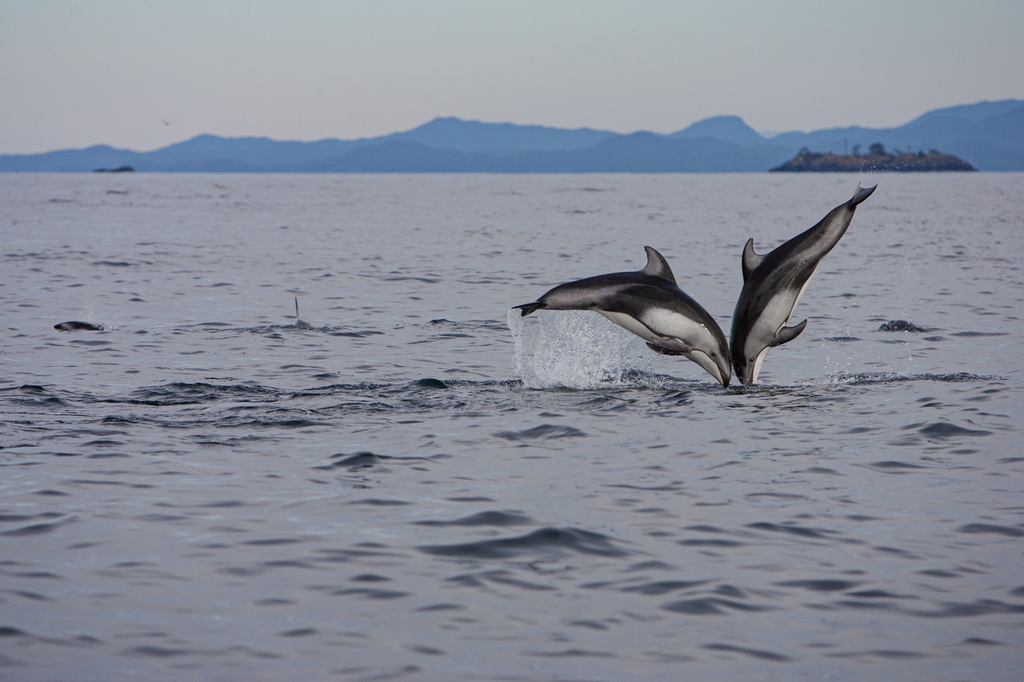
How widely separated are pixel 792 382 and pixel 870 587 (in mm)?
9033

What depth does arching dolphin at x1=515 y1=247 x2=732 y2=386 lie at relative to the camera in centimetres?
1539

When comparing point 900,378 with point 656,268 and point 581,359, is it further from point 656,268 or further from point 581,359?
point 581,359

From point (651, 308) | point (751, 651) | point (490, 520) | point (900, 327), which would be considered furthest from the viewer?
point (900, 327)

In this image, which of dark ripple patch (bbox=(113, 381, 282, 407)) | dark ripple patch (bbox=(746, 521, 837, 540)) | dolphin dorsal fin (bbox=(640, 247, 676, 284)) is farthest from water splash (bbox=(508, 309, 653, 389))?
dark ripple patch (bbox=(746, 521, 837, 540))

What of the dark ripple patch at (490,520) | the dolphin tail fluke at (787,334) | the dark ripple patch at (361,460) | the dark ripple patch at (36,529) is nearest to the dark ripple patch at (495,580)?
the dark ripple patch at (490,520)

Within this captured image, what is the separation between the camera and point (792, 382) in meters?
17.0

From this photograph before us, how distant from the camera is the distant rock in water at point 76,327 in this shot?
73.3 ft

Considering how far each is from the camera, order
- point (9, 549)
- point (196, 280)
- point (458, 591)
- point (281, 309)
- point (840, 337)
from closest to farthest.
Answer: point (458, 591), point (9, 549), point (840, 337), point (281, 309), point (196, 280)

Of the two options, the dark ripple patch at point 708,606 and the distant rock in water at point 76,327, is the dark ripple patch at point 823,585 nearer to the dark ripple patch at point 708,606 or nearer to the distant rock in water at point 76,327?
the dark ripple patch at point 708,606

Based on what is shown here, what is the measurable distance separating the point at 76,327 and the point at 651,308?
1281 centimetres

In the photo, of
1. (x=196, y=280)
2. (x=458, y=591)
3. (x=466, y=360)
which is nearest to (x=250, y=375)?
(x=466, y=360)

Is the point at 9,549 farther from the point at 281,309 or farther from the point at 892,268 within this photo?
the point at 892,268

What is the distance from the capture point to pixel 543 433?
13352 mm

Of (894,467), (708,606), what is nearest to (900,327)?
(894,467)
